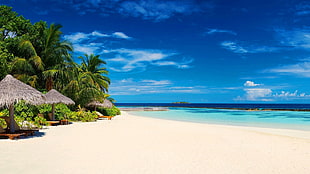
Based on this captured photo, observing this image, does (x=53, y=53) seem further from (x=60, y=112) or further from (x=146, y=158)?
(x=146, y=158)

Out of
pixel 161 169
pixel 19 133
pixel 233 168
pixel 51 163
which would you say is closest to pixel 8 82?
pixel 19 133

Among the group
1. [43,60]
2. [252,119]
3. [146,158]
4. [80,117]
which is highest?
[43,60]

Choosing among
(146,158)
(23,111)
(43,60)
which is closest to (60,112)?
(23,111)

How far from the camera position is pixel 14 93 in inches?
294

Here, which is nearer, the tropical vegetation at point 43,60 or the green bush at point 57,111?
the green bush at point 57,111

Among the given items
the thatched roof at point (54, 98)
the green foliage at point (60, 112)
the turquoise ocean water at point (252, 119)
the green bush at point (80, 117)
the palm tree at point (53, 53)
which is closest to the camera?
the thatched roof at point (54, 98)

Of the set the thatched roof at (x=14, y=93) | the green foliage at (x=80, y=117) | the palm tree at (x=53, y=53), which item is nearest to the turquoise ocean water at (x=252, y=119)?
the green foliage at (x=80, y=117)

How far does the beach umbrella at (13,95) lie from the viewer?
23.9ft

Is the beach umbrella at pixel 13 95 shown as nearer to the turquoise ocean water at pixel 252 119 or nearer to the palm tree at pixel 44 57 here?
the palm tree at pixel 44 57

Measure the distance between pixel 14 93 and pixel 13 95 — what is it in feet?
0.32

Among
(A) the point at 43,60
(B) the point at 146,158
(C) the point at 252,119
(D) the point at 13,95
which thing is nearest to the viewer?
(B) the point at 146,158

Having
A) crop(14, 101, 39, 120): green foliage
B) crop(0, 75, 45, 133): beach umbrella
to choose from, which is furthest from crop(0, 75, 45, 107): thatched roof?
crop(14, 101, 39, 120): green foliage

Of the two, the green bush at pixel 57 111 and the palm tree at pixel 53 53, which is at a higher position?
the palm tree at pixel 53 53

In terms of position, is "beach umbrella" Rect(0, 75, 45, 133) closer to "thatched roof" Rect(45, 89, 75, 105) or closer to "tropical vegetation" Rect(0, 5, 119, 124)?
"thatched roof" Rect(45, 89, 75, 105)
